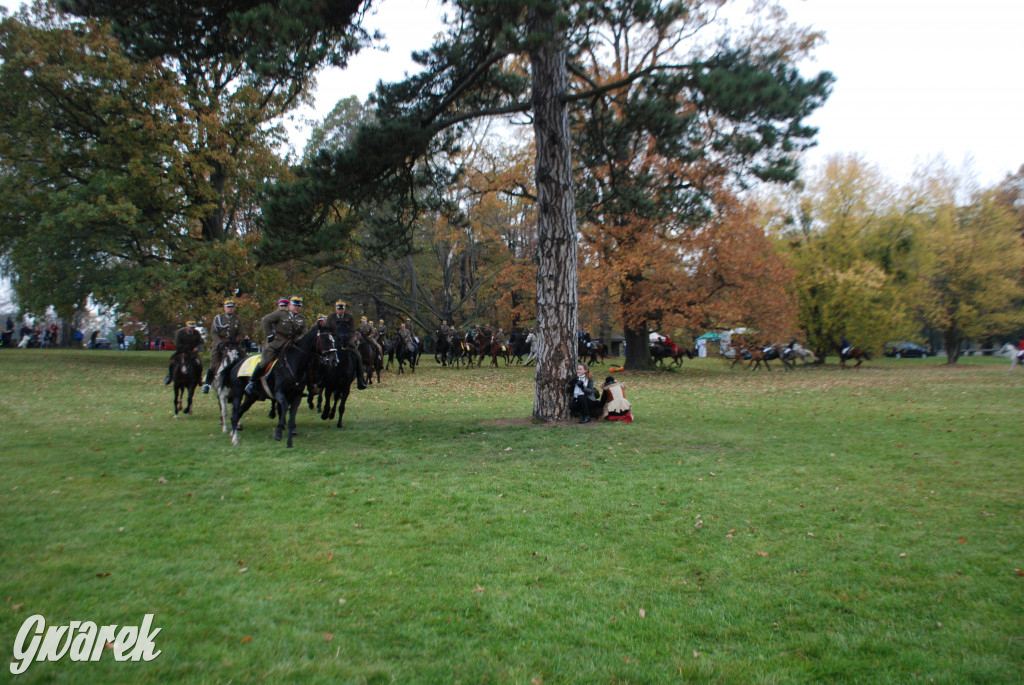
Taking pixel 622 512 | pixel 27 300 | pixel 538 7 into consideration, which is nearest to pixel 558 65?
pixel 538 7

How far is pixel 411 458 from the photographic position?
8.98 m

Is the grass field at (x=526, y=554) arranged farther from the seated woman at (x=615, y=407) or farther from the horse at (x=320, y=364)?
the seated woman at (x=615, y=407)

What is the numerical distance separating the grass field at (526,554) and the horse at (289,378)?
0.45m

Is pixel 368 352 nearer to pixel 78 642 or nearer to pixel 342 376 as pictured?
pixel 342 376

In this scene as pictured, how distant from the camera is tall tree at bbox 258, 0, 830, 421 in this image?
9.54m

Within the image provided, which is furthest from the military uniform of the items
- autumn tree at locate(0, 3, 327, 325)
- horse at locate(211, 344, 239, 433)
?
autumn tree at locate(0, 3, 327, 325)

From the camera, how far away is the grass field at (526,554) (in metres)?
3.45

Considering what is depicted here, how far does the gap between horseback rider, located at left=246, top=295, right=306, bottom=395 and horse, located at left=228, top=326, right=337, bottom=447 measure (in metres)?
0.14

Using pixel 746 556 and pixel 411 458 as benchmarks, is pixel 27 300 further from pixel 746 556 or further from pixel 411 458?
pixel 746 556

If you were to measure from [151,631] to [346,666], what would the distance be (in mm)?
1233

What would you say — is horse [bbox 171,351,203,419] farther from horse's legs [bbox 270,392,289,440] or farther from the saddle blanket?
horse's legs [bbox 270,392,289,440]

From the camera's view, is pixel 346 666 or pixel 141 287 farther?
pixel 141 287

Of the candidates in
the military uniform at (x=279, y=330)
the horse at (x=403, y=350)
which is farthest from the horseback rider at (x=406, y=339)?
the military uniform at (x=279, y=330)

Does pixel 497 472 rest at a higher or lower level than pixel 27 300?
lower
